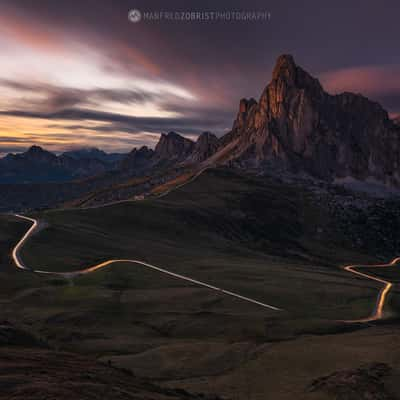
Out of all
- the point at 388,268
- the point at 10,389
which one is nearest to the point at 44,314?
the point at 10,389

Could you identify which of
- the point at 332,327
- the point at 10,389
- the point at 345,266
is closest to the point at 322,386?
the point at 10,389

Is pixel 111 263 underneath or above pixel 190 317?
underneath

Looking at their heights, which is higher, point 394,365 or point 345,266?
point 394,365

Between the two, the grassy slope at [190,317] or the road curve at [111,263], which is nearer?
the grassy slope at [190,317]

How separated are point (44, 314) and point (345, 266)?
6310 inches

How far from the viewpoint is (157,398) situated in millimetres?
33500

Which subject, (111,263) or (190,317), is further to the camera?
(111,263)

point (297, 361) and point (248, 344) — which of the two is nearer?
point (297, 361)

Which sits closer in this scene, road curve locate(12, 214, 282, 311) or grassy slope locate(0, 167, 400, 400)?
grassy slope locate(0, 167, 400, 400)

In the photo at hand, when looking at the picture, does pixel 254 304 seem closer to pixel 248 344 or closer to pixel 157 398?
pixel 248 344

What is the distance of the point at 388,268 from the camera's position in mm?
196000

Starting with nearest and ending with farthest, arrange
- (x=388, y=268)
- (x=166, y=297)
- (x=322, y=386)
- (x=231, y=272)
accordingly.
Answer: (x=322, y=386) < (x=166, y=297) < (x=231, y=272) < (x=388, y=268)

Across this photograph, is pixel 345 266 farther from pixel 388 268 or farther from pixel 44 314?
pixel 44 314

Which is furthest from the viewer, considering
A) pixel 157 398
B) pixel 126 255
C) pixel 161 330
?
pixel 126 255
